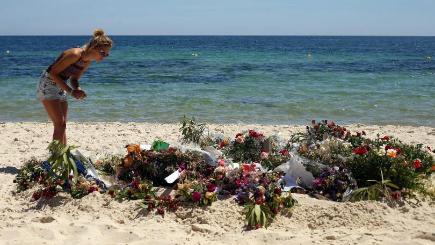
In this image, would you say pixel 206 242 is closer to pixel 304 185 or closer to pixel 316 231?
pixel 316 231

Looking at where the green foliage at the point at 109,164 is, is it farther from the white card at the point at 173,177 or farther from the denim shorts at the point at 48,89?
the denim shorts at the point at 48,89

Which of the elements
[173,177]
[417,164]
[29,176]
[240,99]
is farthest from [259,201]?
[240,99]

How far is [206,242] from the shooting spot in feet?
12.7

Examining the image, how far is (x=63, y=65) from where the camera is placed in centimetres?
552

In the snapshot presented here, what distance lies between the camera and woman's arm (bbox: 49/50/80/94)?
216 inches

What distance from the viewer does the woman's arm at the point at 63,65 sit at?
5477mm

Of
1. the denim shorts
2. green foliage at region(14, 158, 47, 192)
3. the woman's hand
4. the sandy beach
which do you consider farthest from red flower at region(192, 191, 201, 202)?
the denim shorts

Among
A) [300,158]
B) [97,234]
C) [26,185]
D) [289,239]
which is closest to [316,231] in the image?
[289,239]

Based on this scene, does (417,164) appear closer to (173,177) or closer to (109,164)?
(173,177)

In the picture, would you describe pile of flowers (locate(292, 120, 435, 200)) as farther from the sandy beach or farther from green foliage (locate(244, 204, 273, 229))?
green foliage (locate(244, 204, 273, 229))

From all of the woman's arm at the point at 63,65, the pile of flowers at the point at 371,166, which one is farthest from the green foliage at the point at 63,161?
the pile of flowers at the point at 371,166

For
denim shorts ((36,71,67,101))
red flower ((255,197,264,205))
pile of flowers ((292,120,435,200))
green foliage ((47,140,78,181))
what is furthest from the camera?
denim shorts ((36,71,67,101))

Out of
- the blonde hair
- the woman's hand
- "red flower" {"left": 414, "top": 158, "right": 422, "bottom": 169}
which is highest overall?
the blonde hair

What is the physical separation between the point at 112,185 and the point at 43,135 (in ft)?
13.2
